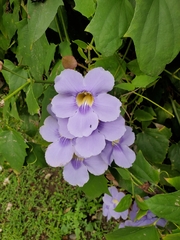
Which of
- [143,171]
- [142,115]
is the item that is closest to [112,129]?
[143,171]

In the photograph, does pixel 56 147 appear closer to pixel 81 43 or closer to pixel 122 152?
pixel 122 152

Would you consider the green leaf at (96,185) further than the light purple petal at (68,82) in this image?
Yes

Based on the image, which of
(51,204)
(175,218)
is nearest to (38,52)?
(175,218)

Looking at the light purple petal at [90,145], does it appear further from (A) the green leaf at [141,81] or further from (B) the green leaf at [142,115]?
(B) the green leaf at [142,115]

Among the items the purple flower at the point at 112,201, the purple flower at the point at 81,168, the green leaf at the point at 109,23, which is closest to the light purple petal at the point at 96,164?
the purple flower at the point at 81,168

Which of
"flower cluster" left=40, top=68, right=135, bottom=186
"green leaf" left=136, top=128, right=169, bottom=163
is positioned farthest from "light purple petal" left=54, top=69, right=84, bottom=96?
"green leaf" left=136, top=128, right=169, bottom=163

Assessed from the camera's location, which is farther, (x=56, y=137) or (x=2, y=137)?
(x=2, y=137)

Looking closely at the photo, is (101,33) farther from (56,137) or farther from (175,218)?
(175,218)
